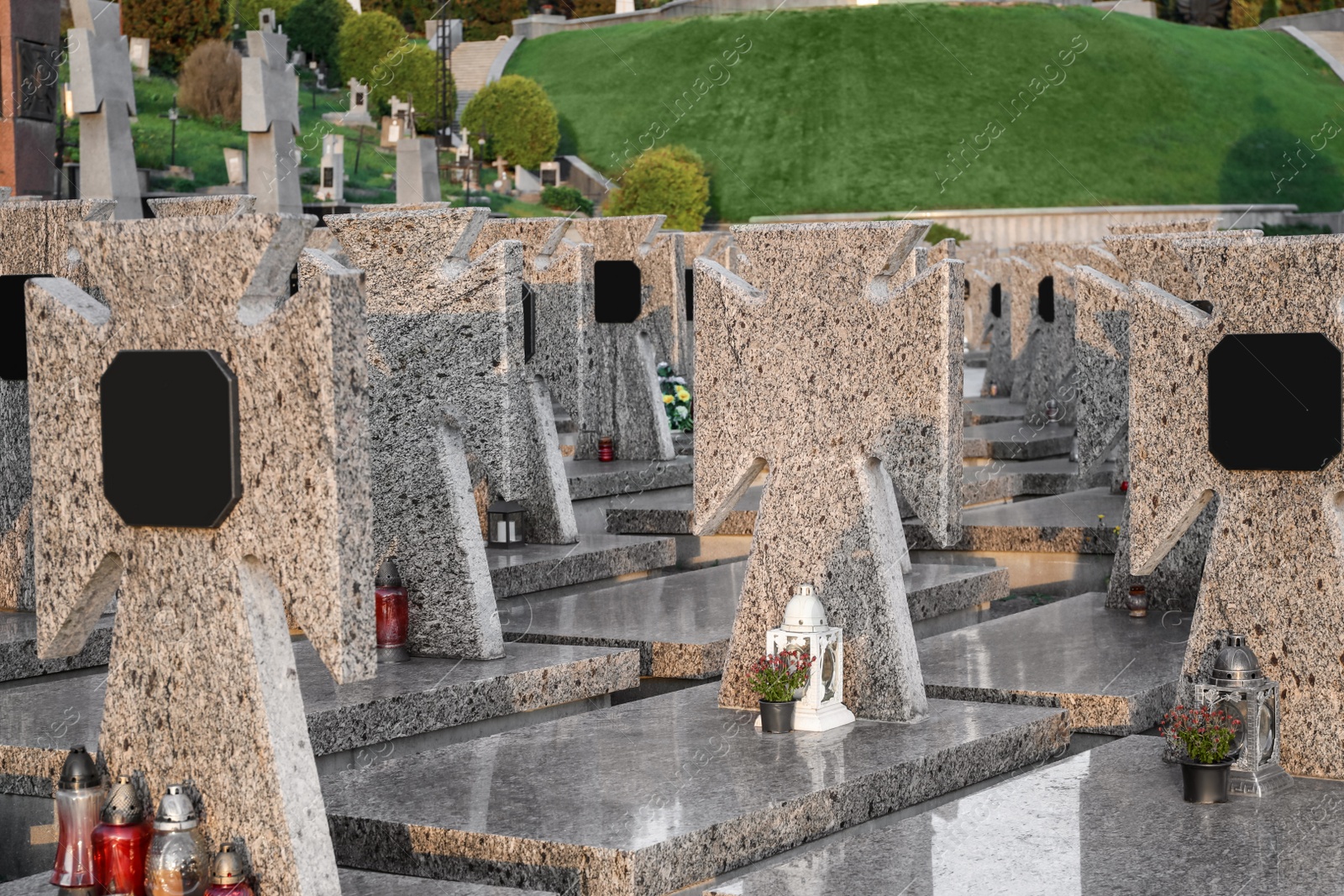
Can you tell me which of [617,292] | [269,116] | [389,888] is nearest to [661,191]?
[269,116]

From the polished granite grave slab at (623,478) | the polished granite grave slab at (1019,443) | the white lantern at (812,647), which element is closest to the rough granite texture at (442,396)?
the white lantern at (812,647)

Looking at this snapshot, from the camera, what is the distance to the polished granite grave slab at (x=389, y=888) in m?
4.09

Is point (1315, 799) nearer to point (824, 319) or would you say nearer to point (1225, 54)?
point (824, 319)

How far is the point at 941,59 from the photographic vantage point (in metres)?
60.8

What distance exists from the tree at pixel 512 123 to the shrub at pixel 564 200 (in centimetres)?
316

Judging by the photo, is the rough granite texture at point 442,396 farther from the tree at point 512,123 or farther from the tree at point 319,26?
the tree at point 319,26

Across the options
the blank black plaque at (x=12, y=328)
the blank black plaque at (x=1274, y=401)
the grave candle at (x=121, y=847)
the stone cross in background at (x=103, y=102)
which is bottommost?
the grave candle at (x=121, y=847)

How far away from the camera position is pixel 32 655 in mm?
6539

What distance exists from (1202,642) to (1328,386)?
840 millimetres

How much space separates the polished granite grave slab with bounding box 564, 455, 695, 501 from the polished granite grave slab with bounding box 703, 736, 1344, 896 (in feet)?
22.3

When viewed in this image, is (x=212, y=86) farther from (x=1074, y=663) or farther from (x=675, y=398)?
(x=1074, y=663)

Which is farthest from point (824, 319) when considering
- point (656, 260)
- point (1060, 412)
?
point (1060, 412)

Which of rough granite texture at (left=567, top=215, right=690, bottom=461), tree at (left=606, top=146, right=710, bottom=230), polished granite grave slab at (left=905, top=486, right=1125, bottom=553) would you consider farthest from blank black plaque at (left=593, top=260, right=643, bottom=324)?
tree at (left=606, top=146, right=710, bottom=230)

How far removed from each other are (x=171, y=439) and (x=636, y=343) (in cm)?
933
